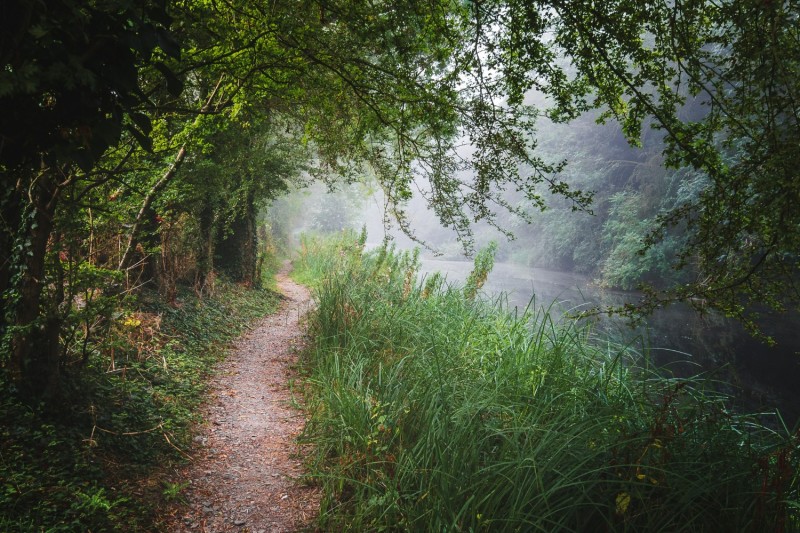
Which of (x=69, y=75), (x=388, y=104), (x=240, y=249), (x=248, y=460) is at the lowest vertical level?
(x=248, y=460)

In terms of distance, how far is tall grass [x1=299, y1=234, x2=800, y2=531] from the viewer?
7.91ft

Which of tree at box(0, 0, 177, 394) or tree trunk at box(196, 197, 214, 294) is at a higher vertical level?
tree at box(0, 0, 177, 394)

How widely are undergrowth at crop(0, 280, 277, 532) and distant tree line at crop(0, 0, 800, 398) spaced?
0.27 metres

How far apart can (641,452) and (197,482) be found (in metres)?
3.28

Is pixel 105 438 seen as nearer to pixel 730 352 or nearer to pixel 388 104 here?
pixel 388 104

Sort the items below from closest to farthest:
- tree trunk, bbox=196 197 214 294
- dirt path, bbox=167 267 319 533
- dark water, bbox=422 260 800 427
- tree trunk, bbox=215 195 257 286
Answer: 1. dirt path, bbox=167 267 319 533
2. dark water, bbox=422 260 800 427
3. tree trunk, bbox=196 197 214 294
4. tree trunk, bbox=215 195 257 286

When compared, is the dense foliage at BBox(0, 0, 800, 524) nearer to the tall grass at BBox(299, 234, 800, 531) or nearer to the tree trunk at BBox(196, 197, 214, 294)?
the tall grass at BBox(299, 234, 800, 531)

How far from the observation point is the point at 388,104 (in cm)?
351

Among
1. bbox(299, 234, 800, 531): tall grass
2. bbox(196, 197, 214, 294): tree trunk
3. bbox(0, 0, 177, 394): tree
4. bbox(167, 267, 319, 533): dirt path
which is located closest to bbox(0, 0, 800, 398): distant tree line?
bbox(0, 0, 177, 394): tree

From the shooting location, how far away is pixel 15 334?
298cm

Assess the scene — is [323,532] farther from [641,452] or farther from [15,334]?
[15,334]

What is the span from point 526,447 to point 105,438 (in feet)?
10.3

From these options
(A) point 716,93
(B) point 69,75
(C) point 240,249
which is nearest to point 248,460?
(B) point 69,75

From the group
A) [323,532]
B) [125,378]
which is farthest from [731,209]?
[125,378]
